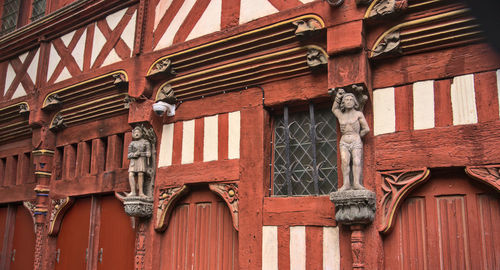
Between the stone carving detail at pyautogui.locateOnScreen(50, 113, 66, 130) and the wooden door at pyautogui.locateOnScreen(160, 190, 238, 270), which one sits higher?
the stone carving detail at pyautogui.locateOnScreen(50, 113, 66, 130)

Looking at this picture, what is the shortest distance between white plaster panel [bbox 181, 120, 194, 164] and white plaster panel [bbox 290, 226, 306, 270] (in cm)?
156

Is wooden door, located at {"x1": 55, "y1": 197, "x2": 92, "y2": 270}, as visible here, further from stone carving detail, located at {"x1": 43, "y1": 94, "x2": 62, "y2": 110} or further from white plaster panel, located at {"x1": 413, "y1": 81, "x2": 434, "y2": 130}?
white plaster panel, located at {"x1": 413, "y1": 81, "x2": 434, "y2": 130}

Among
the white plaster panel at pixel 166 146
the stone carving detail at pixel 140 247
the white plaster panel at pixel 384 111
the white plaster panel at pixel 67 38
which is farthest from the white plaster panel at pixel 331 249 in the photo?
the white plaster panel at pixel 67 38

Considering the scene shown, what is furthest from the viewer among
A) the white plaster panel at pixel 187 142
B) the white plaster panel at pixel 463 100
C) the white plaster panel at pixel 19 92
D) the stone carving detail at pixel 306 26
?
the white plaster panel at pixel 19 92

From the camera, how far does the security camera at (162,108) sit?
18.1 ft

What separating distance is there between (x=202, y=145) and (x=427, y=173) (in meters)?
2.48

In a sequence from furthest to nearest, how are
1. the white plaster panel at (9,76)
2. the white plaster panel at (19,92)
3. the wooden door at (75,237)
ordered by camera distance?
the white plaster panel at (9,76)
the white plaster panel at (19,92)
the wooden door at (75,237)

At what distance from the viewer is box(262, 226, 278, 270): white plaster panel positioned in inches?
177

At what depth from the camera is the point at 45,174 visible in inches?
277

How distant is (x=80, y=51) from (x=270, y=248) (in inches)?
164

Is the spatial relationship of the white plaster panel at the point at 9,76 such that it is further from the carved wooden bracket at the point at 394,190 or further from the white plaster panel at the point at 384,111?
the carved wooden bracket at the point at 394,190

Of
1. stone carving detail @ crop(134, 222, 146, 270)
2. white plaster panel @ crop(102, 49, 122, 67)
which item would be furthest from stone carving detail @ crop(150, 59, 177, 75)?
stone carving detail @ crop(134, 222, 146, 270)

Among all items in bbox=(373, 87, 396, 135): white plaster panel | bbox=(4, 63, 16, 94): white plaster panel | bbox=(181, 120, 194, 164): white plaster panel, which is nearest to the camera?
bbox=(373, 87, 396, 135): white plaster panel

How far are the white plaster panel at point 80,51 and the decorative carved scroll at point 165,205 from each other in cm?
248
